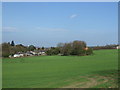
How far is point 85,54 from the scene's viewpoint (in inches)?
1935

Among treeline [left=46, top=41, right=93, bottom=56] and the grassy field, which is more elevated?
treeline [left=46, top=41, right=93, bottom=56]

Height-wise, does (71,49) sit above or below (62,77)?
above

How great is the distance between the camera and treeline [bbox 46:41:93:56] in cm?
4916

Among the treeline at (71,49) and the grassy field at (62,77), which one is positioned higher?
the treeline at (71,49)

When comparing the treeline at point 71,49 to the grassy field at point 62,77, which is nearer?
the grassy field at point 62,77

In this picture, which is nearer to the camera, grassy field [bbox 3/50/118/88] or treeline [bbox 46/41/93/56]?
grassy field [bbox 3/50/118/88]

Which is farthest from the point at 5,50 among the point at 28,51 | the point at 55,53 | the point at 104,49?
the point at 104,49

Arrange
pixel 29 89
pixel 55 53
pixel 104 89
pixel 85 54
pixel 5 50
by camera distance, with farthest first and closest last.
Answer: pixel 55 53 < pixel 85 54 < pixel 5 50 < pixel 29 89 < pixel 104 89

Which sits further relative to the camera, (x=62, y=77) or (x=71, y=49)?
(x=71, y=49)

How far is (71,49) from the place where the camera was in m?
51.3

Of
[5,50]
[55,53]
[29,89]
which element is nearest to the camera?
[29,89]

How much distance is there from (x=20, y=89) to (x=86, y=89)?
9.65ft

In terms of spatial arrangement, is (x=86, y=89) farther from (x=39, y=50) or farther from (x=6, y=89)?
(x=39, y=50)

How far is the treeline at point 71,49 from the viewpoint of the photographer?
4916 cm
